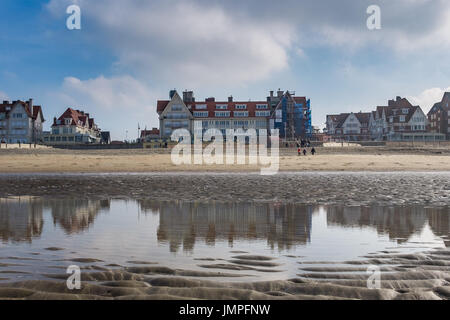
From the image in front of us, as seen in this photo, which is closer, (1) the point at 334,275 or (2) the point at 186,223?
(1) the point at 334,275

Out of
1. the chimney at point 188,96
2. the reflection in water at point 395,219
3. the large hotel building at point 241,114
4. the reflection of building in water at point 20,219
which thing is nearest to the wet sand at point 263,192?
the reflection in water at point 395,219

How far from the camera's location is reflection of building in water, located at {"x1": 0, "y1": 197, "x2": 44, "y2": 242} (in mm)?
8766

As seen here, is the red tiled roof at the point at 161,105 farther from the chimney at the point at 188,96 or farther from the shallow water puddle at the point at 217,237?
the shallow water puddle at the point at 217,237

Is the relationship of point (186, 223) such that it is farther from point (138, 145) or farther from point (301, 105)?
point (301, 105)

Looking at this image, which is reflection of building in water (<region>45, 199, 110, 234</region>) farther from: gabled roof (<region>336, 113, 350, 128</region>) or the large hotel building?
gabled roof (<region>336, 113, 350, 128</region>)

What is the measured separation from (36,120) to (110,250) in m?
113

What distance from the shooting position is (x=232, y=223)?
10.6 meters

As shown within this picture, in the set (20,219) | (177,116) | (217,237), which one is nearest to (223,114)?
(177,116)

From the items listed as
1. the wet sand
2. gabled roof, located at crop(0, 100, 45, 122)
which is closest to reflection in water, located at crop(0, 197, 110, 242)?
the wet sand

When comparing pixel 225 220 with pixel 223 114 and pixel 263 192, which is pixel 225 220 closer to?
pixel 263 192

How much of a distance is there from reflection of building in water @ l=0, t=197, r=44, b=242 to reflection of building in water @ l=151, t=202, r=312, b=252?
3001mm
